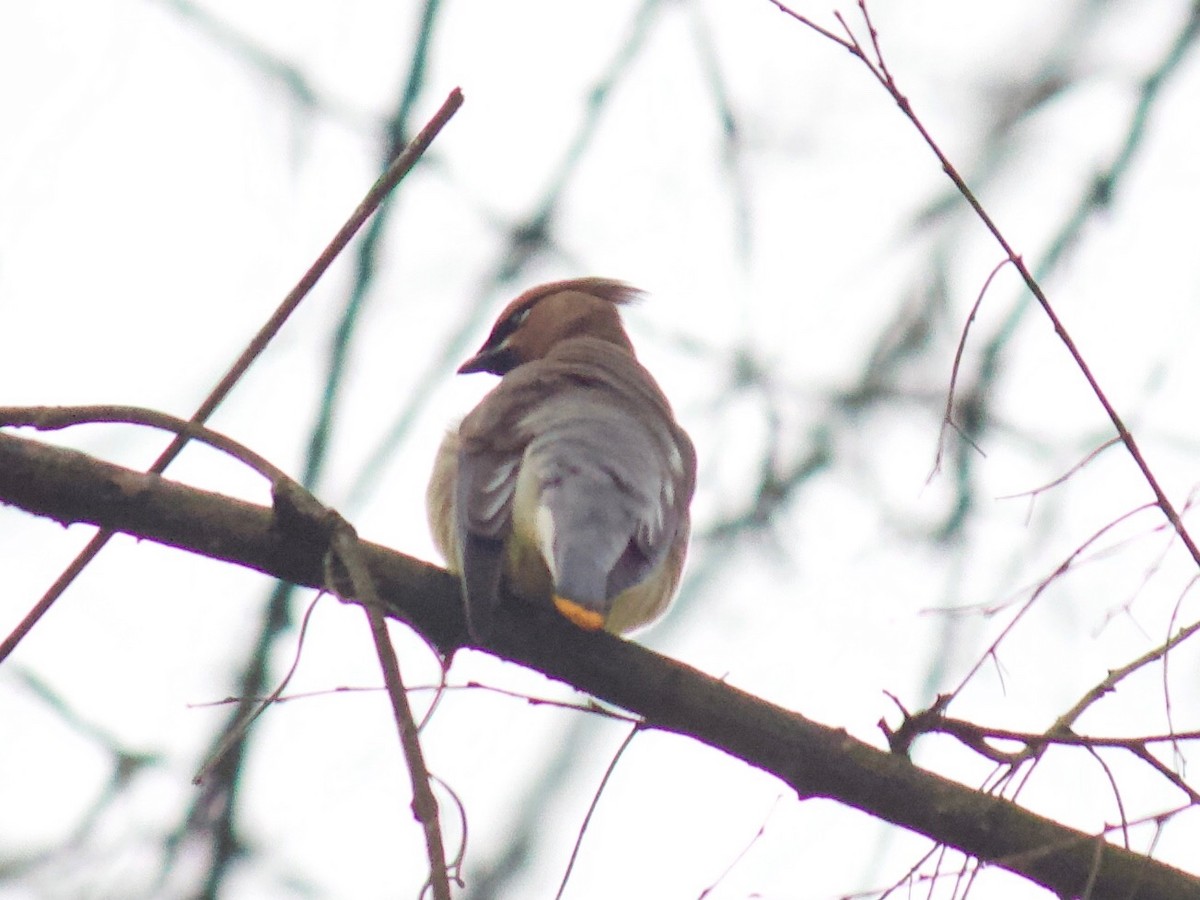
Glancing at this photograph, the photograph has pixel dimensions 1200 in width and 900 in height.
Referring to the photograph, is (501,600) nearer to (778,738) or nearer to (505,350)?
(778,738)

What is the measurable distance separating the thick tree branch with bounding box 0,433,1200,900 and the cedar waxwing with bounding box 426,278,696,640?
123 millimetres

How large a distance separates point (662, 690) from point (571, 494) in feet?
2.72

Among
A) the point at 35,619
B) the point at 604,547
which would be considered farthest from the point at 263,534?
the point at 604,547

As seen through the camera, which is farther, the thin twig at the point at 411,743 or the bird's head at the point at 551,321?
the bird's head at the point at 551,321

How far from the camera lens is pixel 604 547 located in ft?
11.9

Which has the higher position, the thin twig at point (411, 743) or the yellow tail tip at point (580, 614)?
the yellow tail tip at point (580, 614)

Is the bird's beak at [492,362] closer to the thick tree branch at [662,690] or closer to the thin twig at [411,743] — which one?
the thick tree branch at [662,690]

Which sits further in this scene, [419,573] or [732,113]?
[732,113]

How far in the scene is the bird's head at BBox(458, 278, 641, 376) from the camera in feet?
20.9

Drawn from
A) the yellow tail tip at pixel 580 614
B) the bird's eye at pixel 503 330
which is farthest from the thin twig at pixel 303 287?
the bird's eye at pixel 503 330

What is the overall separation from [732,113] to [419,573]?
9.11 ft

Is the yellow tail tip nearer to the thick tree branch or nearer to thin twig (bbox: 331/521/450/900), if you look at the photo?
the thick tree branch

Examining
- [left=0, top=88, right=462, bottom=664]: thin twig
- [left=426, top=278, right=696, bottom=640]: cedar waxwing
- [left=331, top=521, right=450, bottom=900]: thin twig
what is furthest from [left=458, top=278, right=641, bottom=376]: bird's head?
[left=331, top=521, right=450, bottom=900]: thin twig

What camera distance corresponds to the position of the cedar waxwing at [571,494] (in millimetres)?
3482
